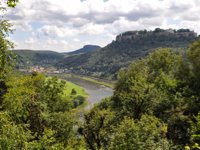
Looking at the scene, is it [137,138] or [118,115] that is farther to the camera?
[118,115]

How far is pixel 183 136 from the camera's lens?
4909 centimetres

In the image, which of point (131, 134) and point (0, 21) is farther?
point (131, 134)

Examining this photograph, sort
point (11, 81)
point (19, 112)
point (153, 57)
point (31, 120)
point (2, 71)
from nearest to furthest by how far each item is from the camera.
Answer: point (2, 71)
point (19, 112)
point (31, 120)
point (11, 81)
point (153, 57)

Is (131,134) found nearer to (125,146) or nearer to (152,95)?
(125,146)

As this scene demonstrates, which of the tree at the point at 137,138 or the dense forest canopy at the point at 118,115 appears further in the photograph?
the dense forest canopy at the point at 118,115

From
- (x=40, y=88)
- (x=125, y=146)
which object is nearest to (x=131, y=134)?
(x=125, y=146)

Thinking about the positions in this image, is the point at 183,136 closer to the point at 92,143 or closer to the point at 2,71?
the point at 92,143

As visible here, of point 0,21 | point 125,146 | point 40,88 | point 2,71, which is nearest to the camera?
point 0,21

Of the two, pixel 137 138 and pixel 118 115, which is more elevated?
pixel 137 138

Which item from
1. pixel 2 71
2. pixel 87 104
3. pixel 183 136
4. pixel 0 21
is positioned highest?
pixel 0 21

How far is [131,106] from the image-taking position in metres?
53.5

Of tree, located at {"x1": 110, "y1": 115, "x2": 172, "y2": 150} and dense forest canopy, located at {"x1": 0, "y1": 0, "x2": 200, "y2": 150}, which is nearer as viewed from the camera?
tree, located at {"x1": 110, "y1": 115, "x2": 172, "y2": 150}

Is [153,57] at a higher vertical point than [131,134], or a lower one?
higher

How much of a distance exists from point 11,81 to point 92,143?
24650 mm
